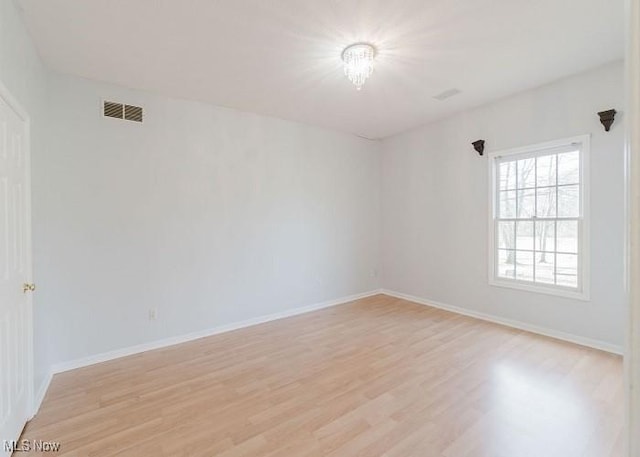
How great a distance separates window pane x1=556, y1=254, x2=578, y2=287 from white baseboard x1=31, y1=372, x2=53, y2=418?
191 inches

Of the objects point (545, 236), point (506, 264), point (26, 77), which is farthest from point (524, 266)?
point (26, 77)

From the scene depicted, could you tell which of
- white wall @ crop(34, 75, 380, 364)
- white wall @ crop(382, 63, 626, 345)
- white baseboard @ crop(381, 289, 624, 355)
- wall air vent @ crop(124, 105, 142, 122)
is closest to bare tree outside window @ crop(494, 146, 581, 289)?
white wall @ crop(382, 63, 626, 345)

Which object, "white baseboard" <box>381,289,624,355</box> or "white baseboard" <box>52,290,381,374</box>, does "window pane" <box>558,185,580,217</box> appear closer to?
"white baseboard" <box>381,289,624,355</box>

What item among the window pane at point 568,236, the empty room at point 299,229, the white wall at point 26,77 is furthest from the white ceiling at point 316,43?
the window pane at point 568,236

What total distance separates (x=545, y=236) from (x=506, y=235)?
1.36 feet

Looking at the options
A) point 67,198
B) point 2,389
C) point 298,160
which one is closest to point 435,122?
point 298,160

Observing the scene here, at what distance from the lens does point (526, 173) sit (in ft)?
11.8

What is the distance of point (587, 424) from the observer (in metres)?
1.97

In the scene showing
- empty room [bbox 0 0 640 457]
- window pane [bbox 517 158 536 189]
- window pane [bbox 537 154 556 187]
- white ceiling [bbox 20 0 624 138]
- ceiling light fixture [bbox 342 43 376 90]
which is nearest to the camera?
empty room [bbox 0 0 640 457]

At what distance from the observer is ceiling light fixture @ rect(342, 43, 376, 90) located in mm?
2520

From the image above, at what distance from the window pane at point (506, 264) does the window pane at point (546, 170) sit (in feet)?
2.93

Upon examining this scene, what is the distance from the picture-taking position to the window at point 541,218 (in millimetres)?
3180

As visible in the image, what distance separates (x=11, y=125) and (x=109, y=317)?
1908 mm

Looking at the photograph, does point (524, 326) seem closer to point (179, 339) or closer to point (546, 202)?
point (546, 202)
